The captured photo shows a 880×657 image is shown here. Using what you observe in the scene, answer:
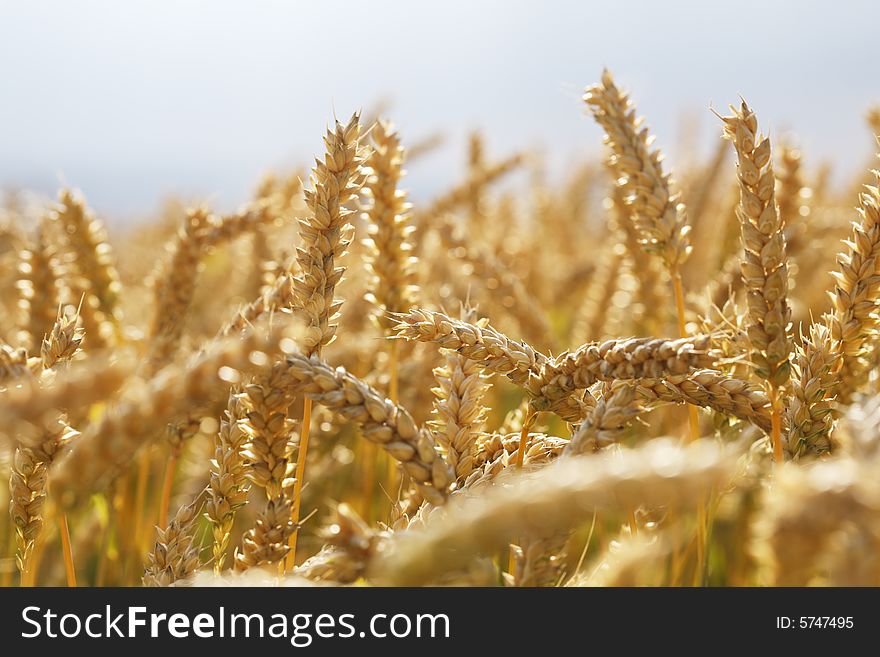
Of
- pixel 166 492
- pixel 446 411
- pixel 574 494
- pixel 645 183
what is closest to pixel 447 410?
pixel 446 411

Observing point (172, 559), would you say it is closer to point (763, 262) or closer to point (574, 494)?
point (574, 494)

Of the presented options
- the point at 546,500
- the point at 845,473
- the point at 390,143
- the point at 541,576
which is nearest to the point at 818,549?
the point at 845,473

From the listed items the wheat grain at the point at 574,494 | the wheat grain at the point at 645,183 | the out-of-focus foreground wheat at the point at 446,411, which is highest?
the wheat grain at the point at 645,183

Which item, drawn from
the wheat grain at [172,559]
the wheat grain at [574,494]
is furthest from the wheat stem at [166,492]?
the wheat grain at [574,494]

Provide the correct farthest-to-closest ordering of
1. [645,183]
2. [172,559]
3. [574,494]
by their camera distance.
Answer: [645,183]
[172,559]
[574,494]

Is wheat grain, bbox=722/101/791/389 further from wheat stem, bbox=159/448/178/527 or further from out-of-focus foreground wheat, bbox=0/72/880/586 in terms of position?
wheat stem, bbox=159/448/178/527

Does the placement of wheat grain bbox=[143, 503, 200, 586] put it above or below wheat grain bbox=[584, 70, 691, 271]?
below

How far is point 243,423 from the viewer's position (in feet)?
3.15

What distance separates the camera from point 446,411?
1033 mm

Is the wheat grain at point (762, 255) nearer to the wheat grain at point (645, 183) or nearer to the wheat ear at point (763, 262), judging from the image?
the wheat ear at point (763, 262)

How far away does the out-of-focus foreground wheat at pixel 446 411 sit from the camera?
608mm

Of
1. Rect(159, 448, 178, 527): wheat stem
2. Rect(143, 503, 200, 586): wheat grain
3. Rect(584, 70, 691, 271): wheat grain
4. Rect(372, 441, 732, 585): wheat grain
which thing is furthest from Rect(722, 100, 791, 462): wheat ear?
Rect(159, 448, 178, 527): wheat stem

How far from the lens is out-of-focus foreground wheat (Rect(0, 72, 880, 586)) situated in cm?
61
